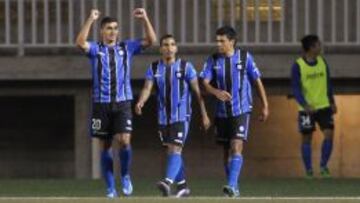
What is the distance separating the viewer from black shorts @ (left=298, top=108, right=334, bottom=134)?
675 inches

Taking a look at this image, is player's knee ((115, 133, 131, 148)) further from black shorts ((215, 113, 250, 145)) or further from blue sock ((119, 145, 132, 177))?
black shorts ((215, 113, 250, 145))

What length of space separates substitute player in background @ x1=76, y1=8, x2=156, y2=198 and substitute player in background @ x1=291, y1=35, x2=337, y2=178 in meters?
4.01

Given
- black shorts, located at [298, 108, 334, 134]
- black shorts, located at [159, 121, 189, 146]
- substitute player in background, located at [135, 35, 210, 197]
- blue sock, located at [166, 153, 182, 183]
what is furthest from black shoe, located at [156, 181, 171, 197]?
black shorts, located at [298, 108, 334, 134]

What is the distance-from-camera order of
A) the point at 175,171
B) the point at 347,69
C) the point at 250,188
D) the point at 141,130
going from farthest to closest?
the point at 141,130, the point at 347,69, the point at 250,188, the point at 175,171

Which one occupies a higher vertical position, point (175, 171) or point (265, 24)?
point (265, 24)

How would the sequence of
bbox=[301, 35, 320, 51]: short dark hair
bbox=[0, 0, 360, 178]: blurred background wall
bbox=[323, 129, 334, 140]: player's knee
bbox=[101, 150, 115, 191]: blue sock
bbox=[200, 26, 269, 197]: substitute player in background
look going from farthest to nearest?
bbox=[0, 0, 360, 178]: blurred background wall → bbox=[323, 129, 334, 140]: player's knee → bbox=[301, 35, 320, 51]: short dark hair → bbox=[200, 26, 269, 197]: substitute player in background → bbox=[101, 150, 115, 191]: blue sock

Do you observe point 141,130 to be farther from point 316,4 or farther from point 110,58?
point 110,58

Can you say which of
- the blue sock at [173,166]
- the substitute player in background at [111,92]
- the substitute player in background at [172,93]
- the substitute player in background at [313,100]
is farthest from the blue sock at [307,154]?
the substitute player in background at [111,92]

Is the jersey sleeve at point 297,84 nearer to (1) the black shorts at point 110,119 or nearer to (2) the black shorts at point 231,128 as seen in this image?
(2) the black shorts at point 231,128

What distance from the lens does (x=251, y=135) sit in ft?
64.0

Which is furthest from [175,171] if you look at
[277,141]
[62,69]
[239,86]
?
[277,141]

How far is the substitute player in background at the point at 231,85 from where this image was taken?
13672 mm

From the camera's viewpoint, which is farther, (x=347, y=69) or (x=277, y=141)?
(x=277, y=141)

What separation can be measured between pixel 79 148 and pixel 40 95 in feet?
3.01
